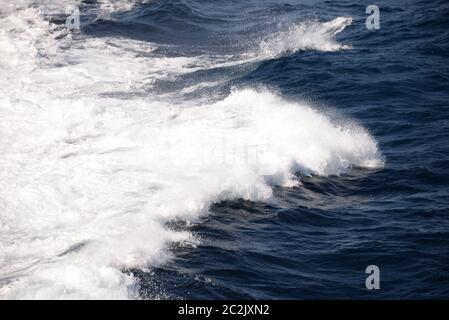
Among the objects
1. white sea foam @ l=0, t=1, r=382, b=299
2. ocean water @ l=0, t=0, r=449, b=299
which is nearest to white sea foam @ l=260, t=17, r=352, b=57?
ocean water @ l=0, t=0, r=449, b=299

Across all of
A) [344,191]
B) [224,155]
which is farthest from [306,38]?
[344,191]

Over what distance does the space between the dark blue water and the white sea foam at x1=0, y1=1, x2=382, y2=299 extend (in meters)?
0.50

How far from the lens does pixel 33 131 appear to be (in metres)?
16.2

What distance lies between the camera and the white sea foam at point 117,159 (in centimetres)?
1021

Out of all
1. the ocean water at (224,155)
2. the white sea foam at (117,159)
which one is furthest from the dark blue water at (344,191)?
the white sea foam at (117,159)

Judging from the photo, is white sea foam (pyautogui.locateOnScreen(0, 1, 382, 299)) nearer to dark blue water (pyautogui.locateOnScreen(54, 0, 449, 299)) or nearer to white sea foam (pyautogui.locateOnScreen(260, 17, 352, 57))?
dark blue water (pyautogui.locateOnScreen(54, 0, 449, 299))

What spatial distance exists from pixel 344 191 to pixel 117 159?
4.98 metres

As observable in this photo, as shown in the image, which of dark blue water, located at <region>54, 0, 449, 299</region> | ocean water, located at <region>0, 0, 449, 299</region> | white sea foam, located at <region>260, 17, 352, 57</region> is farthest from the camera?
white sea foam, located at <region>260, 17, 352, 57</region>

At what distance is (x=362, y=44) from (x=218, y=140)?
363 inches

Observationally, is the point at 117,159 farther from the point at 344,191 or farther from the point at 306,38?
the point at 306,38

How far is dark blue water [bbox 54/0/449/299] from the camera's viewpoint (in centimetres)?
1002
